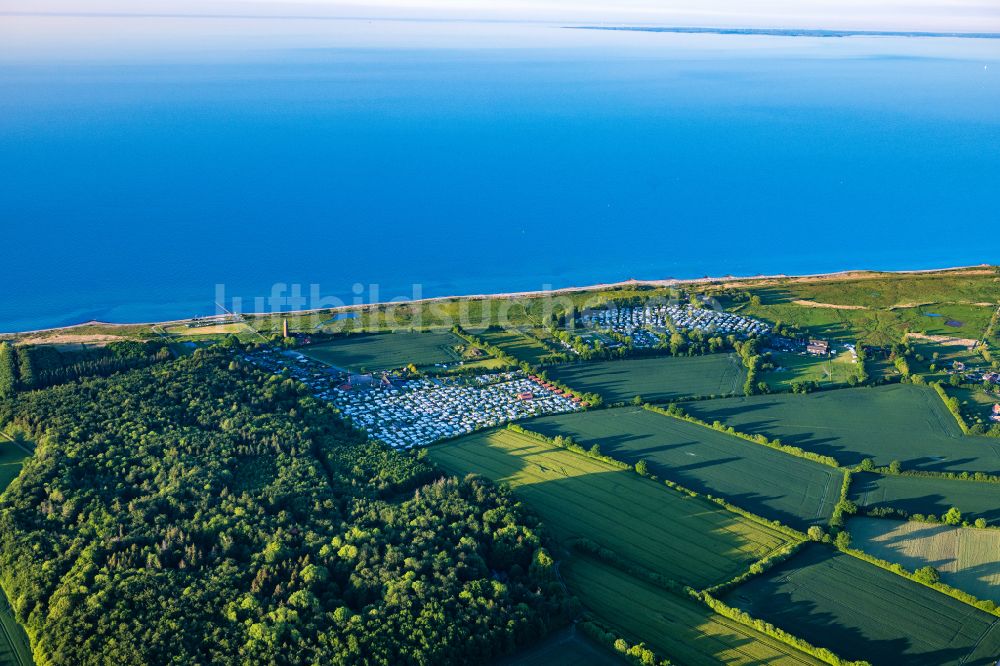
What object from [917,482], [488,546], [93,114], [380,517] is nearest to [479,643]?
[488,546]

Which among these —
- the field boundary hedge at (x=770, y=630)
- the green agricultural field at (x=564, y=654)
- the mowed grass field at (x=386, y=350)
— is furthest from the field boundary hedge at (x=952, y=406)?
the mowed grass field at (x=386, y=350)

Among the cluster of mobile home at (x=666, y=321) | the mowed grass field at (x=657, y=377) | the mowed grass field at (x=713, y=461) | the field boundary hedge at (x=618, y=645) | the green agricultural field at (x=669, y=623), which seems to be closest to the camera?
the field boundary hedge at (x=618, y=645)

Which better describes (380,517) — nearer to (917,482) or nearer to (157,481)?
(157,481)

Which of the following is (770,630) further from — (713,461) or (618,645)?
(713,461)

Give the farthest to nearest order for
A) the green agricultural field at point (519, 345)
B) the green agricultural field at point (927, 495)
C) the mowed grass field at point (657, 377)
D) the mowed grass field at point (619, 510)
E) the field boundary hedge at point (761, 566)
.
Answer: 1. the green agricultural field at point (519, 345)
2. the mowed grass field at point (657, 377)
3. the green agricultural field at point (927, 495)
4. the mowed grass field at point (619, 510)
5. the field boundary hedge at point (761, 566)

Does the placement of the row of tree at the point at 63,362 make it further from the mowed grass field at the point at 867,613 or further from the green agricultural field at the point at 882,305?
the green agricultural field at the point at 882,305

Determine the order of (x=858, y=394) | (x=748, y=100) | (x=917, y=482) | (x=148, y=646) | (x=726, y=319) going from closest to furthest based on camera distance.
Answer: (x=148, y=646), (x=917, y=482), (x=858, y=394), (x=726, y=319), (x=748, y=100)
